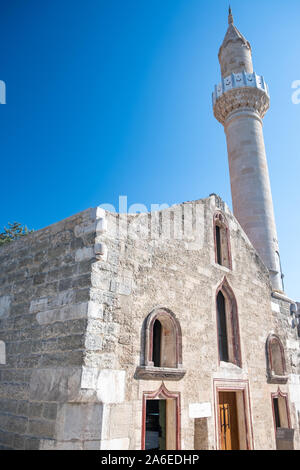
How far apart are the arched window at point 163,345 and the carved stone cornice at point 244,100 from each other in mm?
11983

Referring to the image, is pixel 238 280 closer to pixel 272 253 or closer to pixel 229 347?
pixel 229 347

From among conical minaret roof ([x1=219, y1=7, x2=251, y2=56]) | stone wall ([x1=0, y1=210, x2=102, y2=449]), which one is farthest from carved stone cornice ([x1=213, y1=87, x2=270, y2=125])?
stone wall ([x1=0, y1=210, x2=102, y2=449])

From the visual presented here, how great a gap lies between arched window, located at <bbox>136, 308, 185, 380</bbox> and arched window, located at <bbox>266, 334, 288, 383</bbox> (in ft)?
11.9

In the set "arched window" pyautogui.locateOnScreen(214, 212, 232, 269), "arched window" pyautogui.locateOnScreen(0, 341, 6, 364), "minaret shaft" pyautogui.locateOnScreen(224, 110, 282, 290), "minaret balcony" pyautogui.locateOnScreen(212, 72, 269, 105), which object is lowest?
"arched window" pyautogui.locateOnScreen(0, 341, 6, 364)

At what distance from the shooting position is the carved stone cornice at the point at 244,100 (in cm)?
1537

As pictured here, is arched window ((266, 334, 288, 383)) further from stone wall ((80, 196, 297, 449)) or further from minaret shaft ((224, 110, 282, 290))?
→ minaret shaft ((224, 110, 282, 290))

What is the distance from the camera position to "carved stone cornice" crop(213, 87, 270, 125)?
1537 centimetres

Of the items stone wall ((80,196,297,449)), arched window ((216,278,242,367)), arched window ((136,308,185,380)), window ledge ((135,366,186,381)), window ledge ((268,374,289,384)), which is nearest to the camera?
stone wall ((80,196,297,449))

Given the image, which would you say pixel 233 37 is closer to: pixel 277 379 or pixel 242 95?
pixel 242 95

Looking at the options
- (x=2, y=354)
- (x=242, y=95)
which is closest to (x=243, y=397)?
(x=2, y=354)

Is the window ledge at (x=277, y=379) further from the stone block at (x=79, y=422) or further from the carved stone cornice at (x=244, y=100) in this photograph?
the carved stone cornice at (x=244, y=100)

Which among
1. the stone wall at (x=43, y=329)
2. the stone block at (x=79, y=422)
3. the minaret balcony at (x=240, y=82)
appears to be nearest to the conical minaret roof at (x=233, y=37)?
the minaret balcony at (x=240, y=82)

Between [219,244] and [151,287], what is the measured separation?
3.44m

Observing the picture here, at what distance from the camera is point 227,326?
8266 mm
